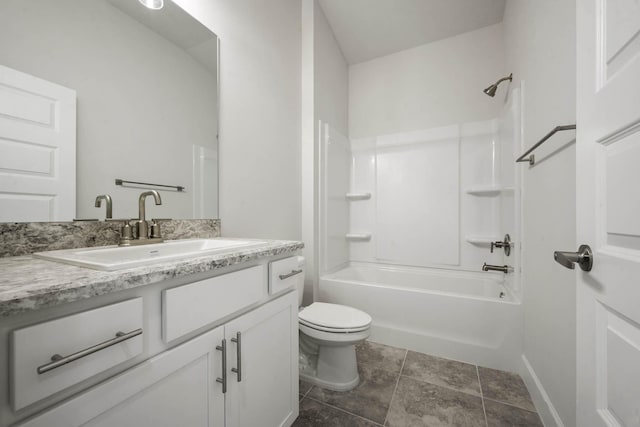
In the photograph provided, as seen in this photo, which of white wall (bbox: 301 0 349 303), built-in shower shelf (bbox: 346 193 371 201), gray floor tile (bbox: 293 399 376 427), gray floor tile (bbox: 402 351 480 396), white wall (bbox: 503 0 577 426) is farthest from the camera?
built-in shower shelf (bbox: 346 193 371 201)

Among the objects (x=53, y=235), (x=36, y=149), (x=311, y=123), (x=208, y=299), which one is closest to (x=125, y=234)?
(x=53, y=235)

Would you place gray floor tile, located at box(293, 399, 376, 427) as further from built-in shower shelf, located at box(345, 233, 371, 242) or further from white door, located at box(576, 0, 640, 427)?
built-in shower shelf, located at box(345, 233, 371, 242)

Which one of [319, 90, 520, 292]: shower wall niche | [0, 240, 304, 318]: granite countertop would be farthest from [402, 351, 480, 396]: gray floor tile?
[0, 240, 304, 318]: granite countertop

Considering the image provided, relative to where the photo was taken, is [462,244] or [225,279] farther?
[462,244]

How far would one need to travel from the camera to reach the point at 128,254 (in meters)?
0.89

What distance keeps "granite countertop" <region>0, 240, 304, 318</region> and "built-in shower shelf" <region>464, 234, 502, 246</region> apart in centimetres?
229

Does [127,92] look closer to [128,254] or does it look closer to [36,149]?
[36,149]

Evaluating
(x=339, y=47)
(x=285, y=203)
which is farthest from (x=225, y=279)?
(x=339, y=47)

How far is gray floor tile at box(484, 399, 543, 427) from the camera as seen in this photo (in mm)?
1220

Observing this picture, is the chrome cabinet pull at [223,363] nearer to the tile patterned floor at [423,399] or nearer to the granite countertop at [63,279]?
the granite countertop at [63,279]

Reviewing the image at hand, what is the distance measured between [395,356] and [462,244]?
124 cm

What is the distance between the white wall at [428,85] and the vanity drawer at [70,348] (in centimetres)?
275

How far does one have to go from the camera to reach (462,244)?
239 cm

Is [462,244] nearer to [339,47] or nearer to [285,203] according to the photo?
[285,203]
